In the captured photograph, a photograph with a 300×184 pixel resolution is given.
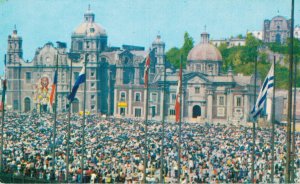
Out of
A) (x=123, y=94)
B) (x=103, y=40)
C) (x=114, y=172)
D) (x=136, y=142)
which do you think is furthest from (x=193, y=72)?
(x=114, y=172)

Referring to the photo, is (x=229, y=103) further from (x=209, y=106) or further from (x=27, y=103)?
(x=27, y=103)

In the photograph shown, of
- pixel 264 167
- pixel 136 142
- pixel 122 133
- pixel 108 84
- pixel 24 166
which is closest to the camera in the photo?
pixel 24 166

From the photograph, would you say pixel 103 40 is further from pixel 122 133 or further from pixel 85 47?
pixel 122 133

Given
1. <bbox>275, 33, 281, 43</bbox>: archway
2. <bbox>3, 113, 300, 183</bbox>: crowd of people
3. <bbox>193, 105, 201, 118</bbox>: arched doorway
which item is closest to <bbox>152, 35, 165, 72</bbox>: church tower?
<bbox>193, 105, 201, 118</bbox>: arched doorway

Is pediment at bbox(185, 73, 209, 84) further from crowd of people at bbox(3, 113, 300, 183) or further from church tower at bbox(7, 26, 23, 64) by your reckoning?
church tower at bbox(7, 26, 23, 64)

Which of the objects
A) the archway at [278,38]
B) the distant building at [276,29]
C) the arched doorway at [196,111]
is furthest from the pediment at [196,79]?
the archway at [278,38]

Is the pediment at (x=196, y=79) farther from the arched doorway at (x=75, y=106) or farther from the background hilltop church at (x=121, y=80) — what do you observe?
the arched doorway at (x=75, y=106)

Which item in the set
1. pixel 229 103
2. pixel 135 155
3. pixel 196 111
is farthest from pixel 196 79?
pixel 135 155
